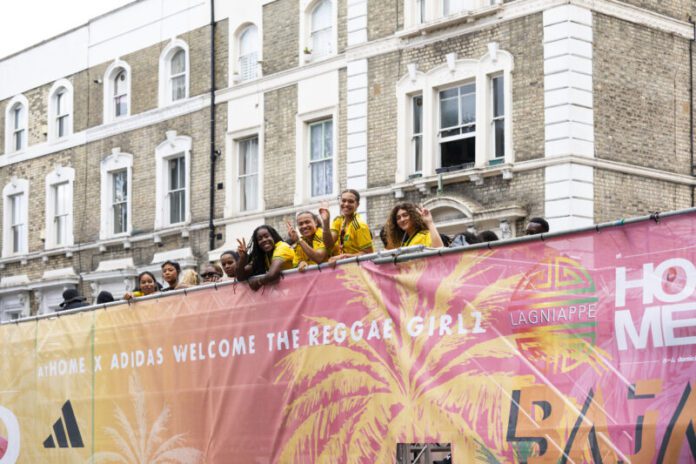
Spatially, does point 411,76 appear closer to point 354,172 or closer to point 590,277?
point 354,172

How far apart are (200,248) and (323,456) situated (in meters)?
21.1

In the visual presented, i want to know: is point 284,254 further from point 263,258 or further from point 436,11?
point 436,11

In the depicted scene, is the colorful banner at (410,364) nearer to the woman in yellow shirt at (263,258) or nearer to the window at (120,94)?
the woman in yellow shirt at (263,258)

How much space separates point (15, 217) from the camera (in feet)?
120

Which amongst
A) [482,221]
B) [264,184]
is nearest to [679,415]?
[482,221]

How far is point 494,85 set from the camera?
2323 centimetres

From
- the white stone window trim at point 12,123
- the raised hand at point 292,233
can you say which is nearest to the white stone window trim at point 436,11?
the raised hand at point 292,233

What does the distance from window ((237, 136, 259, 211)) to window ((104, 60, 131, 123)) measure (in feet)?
17.1

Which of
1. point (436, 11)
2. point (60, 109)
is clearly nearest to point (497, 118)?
point (436, 11)

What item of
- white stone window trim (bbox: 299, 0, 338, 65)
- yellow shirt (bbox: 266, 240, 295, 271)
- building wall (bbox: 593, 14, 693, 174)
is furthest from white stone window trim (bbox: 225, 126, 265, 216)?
yellow shirt (bbox: 266, 240, 295, 271)

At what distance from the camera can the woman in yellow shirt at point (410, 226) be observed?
8875mm

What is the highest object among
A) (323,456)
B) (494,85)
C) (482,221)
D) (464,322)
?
(494,85)

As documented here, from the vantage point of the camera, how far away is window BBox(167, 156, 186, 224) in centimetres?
3041

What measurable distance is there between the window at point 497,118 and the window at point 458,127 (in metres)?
0.39
